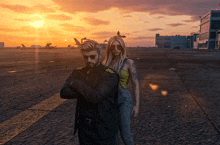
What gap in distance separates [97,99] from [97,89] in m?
0.09

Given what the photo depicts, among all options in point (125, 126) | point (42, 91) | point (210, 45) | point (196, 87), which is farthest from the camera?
point (210, 45)

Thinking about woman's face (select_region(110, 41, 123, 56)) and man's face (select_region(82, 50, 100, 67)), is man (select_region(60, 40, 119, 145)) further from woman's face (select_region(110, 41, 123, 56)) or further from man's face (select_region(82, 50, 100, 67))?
woman's face (select_region(110, 41, 123, 56))

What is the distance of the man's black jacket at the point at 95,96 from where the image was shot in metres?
1.55

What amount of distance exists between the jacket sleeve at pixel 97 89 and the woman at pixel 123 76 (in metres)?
0.58

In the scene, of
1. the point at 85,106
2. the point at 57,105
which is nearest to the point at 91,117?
the point at 85,106

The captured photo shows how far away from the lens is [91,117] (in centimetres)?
166

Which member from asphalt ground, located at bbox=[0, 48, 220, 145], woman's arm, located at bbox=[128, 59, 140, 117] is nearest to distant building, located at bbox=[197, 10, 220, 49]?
asphalt ground, located at bbox=[0, 48, 220, 145]

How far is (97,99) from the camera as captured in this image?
1549 mm

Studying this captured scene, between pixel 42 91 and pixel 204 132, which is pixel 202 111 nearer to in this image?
pixel 204 132

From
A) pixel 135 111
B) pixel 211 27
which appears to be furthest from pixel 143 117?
pixel 211 27

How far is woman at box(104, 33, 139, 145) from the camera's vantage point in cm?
224

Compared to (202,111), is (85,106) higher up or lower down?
higher up

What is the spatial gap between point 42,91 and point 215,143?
5261 millimetres

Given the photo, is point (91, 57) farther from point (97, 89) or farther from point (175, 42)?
point (175, 42)
